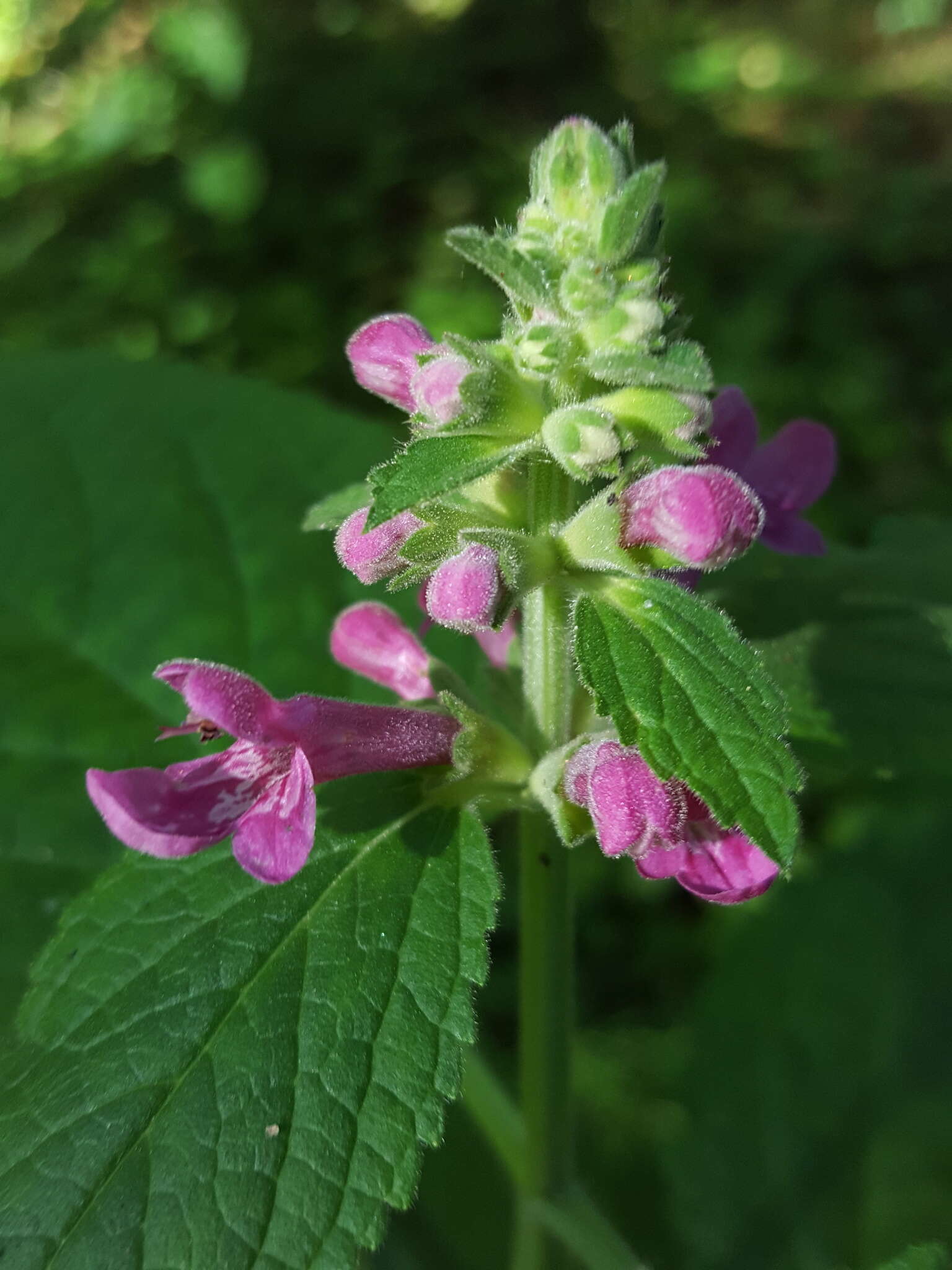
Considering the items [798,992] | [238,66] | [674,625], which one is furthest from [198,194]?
[674,625]

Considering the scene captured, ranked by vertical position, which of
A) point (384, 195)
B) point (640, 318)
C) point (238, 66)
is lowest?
point (640, 318)

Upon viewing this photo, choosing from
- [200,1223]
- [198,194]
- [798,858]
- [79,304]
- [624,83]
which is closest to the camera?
[200,1223]

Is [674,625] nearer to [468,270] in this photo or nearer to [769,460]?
[769,460]

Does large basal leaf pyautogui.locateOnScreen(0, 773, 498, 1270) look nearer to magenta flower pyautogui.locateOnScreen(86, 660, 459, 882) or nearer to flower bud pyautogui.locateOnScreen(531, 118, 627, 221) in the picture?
magenta flower pyautogui.locateOnScreen(86, 660, 459, 882)

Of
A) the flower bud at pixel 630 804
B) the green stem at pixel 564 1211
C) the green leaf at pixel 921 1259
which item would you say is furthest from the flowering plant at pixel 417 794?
the green stem at pixel 564 1211

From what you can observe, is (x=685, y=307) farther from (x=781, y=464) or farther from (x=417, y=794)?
(x=417, y=794)

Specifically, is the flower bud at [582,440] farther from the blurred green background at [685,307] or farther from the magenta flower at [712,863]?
the blurred green background at [685,307]

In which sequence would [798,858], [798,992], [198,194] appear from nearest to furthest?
[798,992] → [798,858] → [198,194]

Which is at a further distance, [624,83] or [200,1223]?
[624,83]
